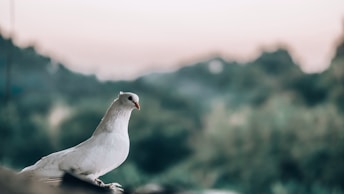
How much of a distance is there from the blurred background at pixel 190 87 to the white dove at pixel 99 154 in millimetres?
295

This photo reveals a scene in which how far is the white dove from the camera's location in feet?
4.66

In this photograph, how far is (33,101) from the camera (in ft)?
5.94

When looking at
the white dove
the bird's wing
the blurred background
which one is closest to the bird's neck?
the white dove

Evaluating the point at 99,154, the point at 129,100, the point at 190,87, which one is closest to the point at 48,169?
the point at 99,154

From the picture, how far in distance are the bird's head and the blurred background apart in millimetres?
301

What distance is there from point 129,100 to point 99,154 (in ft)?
0.46

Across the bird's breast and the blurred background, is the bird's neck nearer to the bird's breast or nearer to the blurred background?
the bird's breast


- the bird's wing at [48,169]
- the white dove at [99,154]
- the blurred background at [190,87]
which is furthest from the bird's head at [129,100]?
the blurred background at [190,87]

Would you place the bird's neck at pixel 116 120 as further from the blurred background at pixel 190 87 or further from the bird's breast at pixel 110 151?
the blurred background at pixel 190 87

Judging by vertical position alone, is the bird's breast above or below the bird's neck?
below

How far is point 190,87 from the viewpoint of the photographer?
5.94 feet

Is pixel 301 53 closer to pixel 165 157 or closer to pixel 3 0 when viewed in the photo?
pixel 165 157

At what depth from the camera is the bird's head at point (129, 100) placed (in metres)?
1.47

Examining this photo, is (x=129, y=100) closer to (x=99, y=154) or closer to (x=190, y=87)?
(x=99, y=154)
